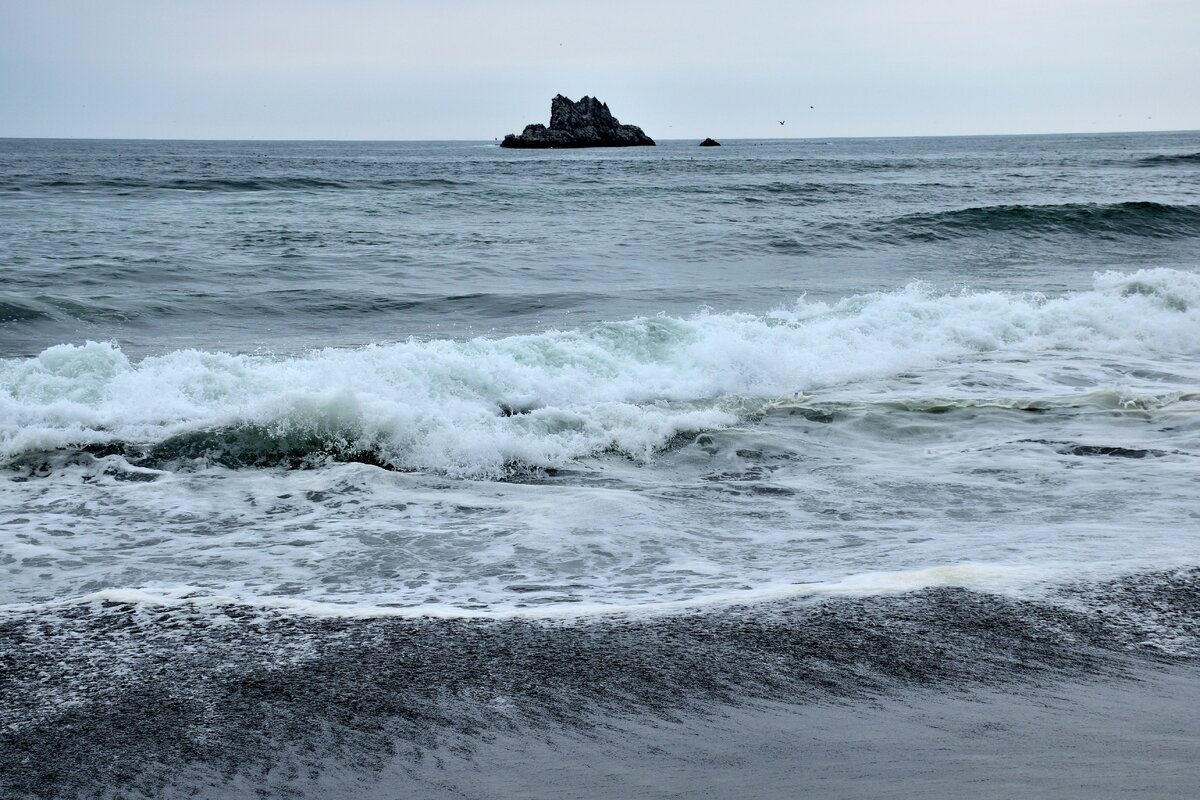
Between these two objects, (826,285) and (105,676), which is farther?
(826,285)

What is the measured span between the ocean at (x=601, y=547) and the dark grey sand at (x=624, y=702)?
0.01 meters

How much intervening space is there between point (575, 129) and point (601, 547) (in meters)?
118

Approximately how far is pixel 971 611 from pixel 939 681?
0.60m

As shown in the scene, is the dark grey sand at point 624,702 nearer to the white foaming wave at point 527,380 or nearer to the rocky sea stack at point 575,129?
the white foaming wave at point 527,380

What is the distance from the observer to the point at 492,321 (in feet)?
39.2

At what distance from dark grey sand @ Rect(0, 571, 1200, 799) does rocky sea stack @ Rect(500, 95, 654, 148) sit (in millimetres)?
116616

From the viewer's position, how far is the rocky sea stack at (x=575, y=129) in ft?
384

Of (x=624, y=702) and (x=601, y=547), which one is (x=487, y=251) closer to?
(x=601, y=547)

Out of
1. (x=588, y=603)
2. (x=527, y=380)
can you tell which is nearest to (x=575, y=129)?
(x=527, y=380)

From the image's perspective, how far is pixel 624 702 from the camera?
312cm

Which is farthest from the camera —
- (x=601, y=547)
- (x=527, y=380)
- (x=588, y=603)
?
(x=527, y=380)

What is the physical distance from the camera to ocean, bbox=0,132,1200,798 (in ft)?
9.42

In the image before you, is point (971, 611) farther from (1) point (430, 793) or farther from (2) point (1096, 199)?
(2) point (1096, 199)

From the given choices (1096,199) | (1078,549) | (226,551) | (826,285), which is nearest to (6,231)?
(826,285)
